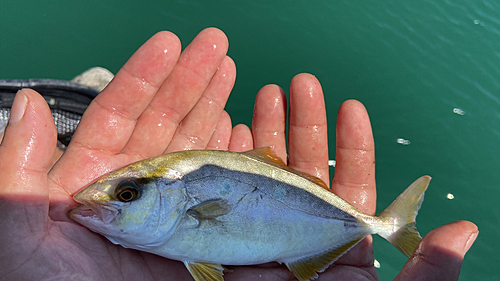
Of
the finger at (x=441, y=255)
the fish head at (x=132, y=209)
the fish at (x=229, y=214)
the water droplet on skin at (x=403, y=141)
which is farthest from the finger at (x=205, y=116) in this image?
the water droplet on skin at (x=403, y=141)

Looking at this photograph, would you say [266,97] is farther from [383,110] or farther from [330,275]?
[383,110]

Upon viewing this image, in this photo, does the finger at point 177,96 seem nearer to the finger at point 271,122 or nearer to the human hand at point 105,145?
the human hand at point 105,145

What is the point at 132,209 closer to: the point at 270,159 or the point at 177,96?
the point at 270,159

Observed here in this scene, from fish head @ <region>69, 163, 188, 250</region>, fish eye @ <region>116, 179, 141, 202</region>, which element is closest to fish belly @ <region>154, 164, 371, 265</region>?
fish head @ <region>69, 163, 188, 250</region>

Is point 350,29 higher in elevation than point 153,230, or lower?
higher

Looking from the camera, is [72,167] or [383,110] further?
[383,110]

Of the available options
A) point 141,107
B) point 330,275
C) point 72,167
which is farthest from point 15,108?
point 330,275
